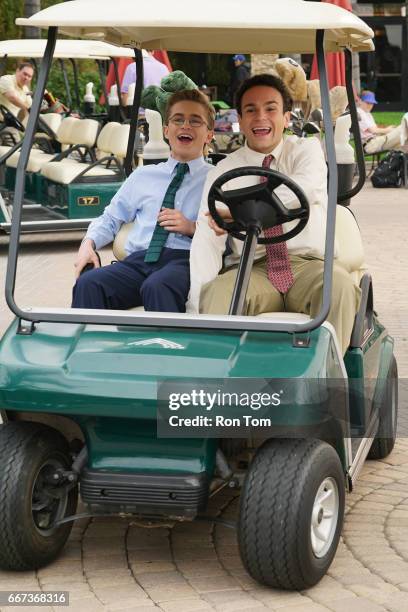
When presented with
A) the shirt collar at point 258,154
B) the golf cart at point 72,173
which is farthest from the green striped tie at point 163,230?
the golf cart at point 72,173

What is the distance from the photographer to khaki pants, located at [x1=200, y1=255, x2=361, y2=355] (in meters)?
4.08

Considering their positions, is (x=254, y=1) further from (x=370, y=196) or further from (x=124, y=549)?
(x=370, y=196)

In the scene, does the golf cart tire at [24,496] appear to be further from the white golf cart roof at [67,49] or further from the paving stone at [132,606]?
the white golf cart roof at [67,49]

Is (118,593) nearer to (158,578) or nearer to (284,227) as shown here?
(158,578)

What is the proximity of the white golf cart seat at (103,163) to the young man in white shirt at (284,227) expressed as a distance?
18.5ft

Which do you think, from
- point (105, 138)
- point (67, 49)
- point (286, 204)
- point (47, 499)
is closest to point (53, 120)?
point (105, 138)

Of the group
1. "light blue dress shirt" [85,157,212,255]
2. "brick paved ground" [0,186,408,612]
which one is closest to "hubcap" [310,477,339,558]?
"brick paved ground" [0,186,408,612]

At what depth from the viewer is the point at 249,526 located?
3.44 meters

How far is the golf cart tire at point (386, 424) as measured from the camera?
475cm

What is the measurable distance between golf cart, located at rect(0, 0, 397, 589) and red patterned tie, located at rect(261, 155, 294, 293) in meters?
0.32

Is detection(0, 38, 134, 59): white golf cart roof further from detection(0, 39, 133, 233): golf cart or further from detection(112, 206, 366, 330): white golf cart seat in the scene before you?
detection(112, 206, 366, 330): white golf cart seat

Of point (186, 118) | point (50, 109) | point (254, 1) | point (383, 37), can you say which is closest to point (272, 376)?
point (254, 1)

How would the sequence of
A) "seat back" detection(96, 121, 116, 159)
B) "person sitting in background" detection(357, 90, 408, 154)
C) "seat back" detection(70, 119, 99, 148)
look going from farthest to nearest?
"person sitting in background" detection(357, 90, 408, 154) < "seat back" detection(70, 119, 99, 148) < "seat back" detection(96, 121, 116, 159)

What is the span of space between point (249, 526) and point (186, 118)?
188cm
